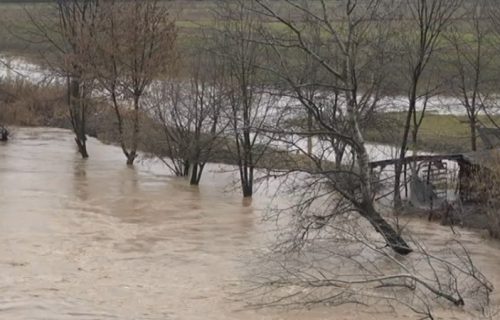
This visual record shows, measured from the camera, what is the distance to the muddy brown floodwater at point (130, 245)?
1513 centimetres

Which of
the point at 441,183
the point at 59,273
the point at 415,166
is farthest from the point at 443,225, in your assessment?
the point at 59,273

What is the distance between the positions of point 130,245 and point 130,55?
58.4 feet

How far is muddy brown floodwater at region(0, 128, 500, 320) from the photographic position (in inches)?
596

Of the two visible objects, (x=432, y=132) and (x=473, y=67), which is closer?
(x=473, y=67)

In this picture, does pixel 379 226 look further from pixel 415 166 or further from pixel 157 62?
pixel 157 62

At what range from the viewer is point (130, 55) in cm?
3716

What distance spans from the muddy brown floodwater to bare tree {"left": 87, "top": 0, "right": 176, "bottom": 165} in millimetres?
3137

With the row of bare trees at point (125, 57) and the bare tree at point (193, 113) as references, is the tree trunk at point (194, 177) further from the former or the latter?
the row of bare trees at point (125, 57)

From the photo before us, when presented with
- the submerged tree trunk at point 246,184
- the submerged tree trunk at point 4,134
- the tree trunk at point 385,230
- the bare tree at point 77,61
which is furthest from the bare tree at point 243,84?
the submerged tree trunk at point 4,134

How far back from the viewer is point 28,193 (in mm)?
28375

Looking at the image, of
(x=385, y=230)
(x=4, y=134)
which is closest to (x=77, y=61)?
(x=4, y=134)

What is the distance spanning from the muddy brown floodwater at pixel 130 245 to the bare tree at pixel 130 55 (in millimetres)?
3137

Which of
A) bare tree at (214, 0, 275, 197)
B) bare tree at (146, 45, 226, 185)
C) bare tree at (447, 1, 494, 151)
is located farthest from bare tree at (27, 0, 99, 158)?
bare tree at (447, 1, 494, 151)

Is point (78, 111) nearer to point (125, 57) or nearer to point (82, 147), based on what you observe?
point (82, 147)
